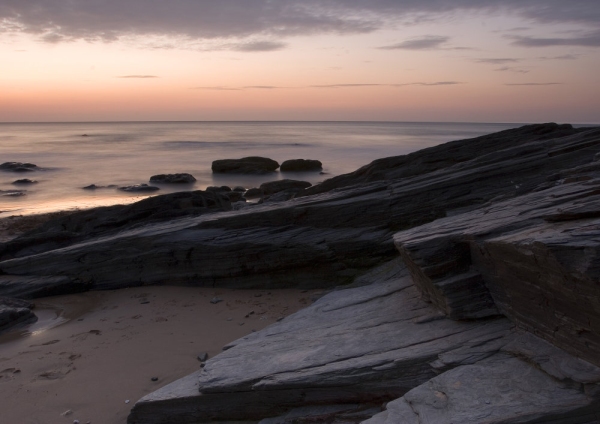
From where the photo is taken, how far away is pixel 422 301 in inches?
309

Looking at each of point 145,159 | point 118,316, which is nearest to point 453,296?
point 118,316

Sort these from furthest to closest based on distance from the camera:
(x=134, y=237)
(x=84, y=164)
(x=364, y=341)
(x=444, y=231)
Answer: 1. (x=84, y=164)
2. (x=134, y=237)
3. (x=444, y=231)
4. (x=364, y=341)

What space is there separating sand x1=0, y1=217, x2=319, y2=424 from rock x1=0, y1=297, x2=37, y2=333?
0.24m

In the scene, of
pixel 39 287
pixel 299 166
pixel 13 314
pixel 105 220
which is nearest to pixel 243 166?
pixel 299 166

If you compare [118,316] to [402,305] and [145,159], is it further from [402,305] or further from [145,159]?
[145,159]

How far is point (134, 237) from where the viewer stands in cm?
1345

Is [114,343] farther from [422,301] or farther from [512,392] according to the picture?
[512,392]

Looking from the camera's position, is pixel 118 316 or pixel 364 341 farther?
pixel 118 316

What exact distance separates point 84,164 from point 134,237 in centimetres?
5035

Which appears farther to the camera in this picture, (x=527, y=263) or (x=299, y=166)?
(x=299, y=166)

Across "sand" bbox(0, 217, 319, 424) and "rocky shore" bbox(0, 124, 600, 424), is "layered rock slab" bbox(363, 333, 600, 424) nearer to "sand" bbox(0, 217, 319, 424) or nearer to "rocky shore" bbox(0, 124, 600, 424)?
"rocky shore" bbox(0, 124, 600, 424)

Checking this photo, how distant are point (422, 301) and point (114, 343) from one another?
5738 mm

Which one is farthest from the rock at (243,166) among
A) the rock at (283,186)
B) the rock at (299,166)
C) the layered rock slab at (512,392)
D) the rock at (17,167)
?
the layered rock slab at (512,392)

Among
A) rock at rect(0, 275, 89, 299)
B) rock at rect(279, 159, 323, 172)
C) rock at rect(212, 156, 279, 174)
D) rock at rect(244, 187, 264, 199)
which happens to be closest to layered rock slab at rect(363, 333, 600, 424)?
rock at rect(0, 275, 89, 299)
